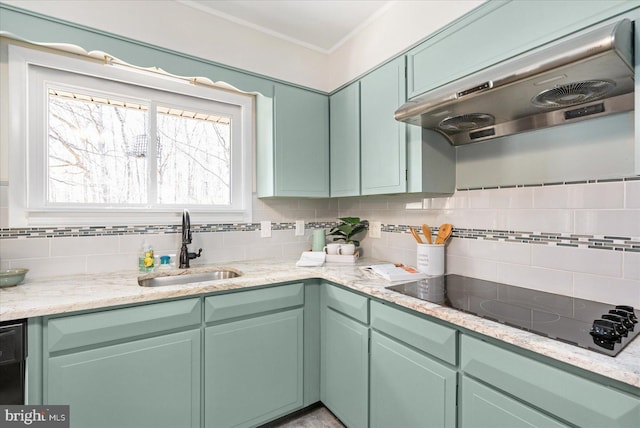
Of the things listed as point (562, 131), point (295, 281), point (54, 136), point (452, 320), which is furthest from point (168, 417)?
point (562, 131)

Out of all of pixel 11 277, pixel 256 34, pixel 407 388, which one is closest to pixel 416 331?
pixel 407 388

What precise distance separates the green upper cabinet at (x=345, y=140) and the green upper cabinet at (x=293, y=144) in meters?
0.06

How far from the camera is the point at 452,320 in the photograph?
110cm

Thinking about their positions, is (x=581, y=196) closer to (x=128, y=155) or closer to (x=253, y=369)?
(x=253, y=369)

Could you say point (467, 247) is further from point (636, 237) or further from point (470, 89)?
point (470, 89)

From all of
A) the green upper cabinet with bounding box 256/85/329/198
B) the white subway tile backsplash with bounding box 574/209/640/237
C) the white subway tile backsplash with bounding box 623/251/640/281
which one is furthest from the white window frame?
the white subway tile backsplash with bounding box 623/251/640/281

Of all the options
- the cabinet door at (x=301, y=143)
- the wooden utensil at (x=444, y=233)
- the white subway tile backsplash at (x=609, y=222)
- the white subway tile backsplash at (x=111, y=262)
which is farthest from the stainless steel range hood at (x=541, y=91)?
the white subway tile backsplash at (x=111, y=262)

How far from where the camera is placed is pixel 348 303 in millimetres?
1646

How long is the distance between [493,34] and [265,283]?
1.59 m

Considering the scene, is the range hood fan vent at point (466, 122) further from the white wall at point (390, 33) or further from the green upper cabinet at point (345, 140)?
the green upper cabinet at point (345, 140)

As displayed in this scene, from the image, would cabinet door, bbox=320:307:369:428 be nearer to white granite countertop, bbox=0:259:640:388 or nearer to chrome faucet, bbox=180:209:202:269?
white granite countertop, bbox=0:259:640:388

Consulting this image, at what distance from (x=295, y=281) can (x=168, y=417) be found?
0.86 meters

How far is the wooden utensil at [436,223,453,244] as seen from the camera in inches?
69.8

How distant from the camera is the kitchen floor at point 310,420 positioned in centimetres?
180
